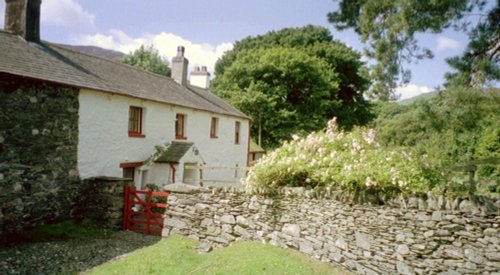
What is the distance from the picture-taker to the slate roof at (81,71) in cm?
1105

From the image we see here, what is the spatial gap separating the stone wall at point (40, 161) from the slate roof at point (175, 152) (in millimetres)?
4034

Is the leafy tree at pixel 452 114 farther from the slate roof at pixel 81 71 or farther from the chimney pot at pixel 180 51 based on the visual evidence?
the chimney pot at pixel 180 51

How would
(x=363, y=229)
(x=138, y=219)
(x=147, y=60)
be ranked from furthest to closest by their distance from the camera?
1. (x=147, y=60)
2. (x=138, y=219)
3. (x=363, y=229)

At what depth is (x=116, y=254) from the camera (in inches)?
371

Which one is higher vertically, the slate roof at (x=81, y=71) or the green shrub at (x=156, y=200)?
the slate roof at (x=81, y=71)

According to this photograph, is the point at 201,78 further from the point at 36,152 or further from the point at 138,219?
the point at 36,152

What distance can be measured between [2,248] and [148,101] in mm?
8299

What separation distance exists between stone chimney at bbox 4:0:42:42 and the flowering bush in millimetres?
10984

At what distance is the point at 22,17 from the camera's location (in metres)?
13.1

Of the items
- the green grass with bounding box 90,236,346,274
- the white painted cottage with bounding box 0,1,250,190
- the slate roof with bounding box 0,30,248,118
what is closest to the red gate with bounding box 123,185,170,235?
the white painted cottage with bounding box 0,1,250,190

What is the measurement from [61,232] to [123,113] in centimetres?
538

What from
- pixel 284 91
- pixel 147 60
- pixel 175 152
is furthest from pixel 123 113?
pixel 147 60

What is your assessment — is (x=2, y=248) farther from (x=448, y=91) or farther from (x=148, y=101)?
(x=448, y=91)

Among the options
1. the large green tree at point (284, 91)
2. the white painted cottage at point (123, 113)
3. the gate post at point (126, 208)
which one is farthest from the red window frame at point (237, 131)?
the gate post at point (126, 208)
